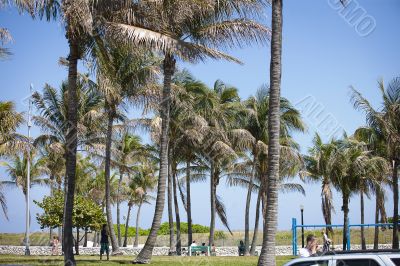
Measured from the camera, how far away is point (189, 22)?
23859mm

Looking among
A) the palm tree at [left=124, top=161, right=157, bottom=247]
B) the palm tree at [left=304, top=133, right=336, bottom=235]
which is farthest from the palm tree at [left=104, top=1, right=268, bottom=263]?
the palm tree at [left=124, top=161, right=157, bottom=247]

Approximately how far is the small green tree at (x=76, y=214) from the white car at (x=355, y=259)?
88.4 ft

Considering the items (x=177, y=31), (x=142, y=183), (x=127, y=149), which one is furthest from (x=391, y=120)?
(x=142, y=183)

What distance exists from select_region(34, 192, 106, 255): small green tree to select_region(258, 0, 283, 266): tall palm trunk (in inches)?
775

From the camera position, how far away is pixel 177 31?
23969 millimetres

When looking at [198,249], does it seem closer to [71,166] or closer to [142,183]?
[71,166]

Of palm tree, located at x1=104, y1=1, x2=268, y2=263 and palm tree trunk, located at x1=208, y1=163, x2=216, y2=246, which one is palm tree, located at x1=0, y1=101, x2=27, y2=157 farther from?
palm tree trunk, located at x1=208, y1=163, x2=216, y2=246

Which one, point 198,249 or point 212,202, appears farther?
point 212,202

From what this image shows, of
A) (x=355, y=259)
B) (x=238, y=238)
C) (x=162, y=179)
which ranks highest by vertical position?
(x=162, y=179)

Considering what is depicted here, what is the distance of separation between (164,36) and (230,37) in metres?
3.24

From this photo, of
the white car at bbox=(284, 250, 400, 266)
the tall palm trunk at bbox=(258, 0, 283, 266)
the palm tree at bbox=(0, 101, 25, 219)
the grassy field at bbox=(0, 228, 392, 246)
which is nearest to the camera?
the white car at bbox=(284, 250, 400, 266)

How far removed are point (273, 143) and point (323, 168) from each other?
2477 cm

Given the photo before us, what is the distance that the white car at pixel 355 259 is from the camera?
8227mm

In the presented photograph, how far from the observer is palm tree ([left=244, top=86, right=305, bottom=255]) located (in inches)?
1633
